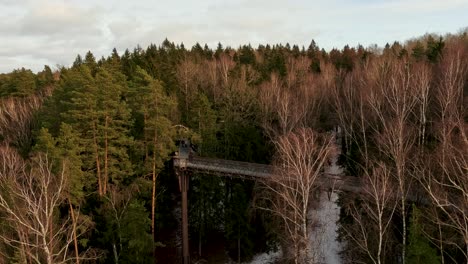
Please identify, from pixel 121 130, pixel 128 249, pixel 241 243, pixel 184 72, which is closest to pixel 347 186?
pixel 241 243

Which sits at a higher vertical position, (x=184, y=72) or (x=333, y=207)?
(x=184, y=72)

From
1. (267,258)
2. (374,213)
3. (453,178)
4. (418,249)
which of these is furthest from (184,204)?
(453,178)

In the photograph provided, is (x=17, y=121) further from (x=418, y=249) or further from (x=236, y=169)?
(x=418, y=249)

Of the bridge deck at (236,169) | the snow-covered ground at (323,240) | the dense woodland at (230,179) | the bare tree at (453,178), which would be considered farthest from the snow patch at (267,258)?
the bare tree at (453,178)

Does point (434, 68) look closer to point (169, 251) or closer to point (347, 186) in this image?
point (347, 186)

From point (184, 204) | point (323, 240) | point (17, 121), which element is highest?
point (17, 121)

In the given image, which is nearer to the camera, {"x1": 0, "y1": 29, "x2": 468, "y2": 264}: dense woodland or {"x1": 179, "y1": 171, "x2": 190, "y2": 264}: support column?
{"x1": 0, "y1": 29, "x2": 468, "y2": 264}: dense woodland

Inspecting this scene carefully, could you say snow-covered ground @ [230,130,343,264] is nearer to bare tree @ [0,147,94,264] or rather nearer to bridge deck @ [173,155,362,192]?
bridge deck @ [173,155,362,192]

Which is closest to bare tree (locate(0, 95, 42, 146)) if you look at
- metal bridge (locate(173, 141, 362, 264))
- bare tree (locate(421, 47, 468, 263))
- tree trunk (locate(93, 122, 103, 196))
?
tree trunk (locate(93, 122, 103, 196))
